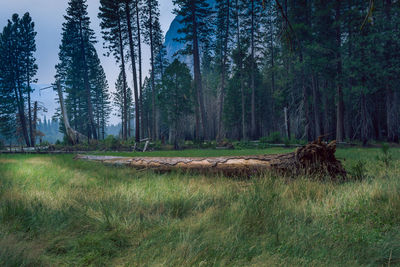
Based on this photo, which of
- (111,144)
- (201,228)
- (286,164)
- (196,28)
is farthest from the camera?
(196,28)

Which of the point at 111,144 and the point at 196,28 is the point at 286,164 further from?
the point at 196,28

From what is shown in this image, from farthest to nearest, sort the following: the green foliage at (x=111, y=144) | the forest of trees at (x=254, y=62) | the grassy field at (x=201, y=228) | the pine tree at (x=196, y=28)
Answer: the pine tree at (x=196, y=28)
the green foliage at (x=111, y=144)
the forest of trees at (x=254, y=62)
the grassy field at (x=201, y=228)

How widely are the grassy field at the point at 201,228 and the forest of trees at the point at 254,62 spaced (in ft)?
6.10

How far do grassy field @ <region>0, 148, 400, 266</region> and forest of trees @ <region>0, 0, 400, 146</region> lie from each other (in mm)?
1860

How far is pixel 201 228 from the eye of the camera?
2.17 m

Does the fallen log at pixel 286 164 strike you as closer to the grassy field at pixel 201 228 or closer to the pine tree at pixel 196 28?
the grassy field at pixel 201 228

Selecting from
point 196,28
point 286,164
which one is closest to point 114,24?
point 196,28

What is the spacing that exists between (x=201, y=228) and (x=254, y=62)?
1134 inches

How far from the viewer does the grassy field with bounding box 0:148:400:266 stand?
1685 millimetres

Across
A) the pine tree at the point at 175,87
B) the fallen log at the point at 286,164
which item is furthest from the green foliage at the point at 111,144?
the fallen log at the point at 286,164

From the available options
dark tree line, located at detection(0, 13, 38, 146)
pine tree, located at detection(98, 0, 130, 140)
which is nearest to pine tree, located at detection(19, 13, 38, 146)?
dark tree line, located at detection(0, 13, 38, 146)

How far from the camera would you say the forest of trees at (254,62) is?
1500 cm

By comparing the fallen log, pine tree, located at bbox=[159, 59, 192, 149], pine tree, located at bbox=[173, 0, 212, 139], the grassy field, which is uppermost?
pine tree, located at bbox=[173, 0, 212, 139]

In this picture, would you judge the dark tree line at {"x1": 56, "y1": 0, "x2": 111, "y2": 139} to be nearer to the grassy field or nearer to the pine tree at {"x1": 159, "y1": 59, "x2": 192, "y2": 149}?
the pine tree at {"x1": 159, "y1": 59, "x2": 192, "y2": 149}
